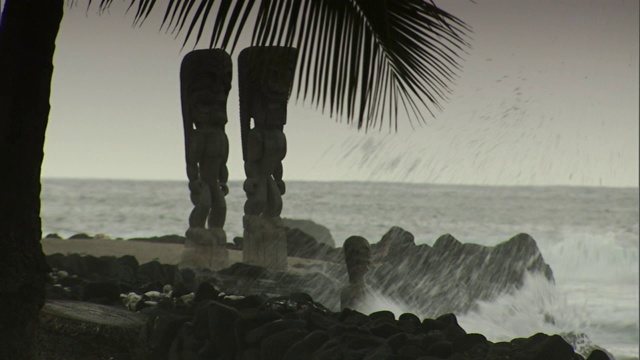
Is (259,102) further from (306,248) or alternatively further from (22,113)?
(22,113)

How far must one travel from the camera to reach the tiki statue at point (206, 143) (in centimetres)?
A: 762

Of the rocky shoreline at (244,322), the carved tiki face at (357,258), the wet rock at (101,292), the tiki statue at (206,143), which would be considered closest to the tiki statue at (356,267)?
the carved tiki face at (357,258)

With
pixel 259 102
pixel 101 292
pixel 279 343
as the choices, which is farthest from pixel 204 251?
pixel 279 343

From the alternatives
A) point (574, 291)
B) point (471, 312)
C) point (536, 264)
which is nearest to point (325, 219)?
point (574, 291)

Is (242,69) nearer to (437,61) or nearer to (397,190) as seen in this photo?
(437,61)

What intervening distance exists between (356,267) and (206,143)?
2.75 meters

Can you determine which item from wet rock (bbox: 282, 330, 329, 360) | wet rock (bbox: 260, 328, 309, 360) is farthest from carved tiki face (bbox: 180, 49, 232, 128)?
wet rock (bbox: 282, 330, 329, 360)

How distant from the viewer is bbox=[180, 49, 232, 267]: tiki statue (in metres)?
7.62

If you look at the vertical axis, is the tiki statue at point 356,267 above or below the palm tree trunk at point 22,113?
below

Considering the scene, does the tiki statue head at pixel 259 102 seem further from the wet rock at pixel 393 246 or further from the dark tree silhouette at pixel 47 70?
the dark tree silhouette at pixel 47 70

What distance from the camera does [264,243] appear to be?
7879 mm

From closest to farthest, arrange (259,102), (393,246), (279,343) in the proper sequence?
(279,343)
(259,102)
(393,246)

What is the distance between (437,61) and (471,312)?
17.2 feet

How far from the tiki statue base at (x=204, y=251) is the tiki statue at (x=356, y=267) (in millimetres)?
2449
